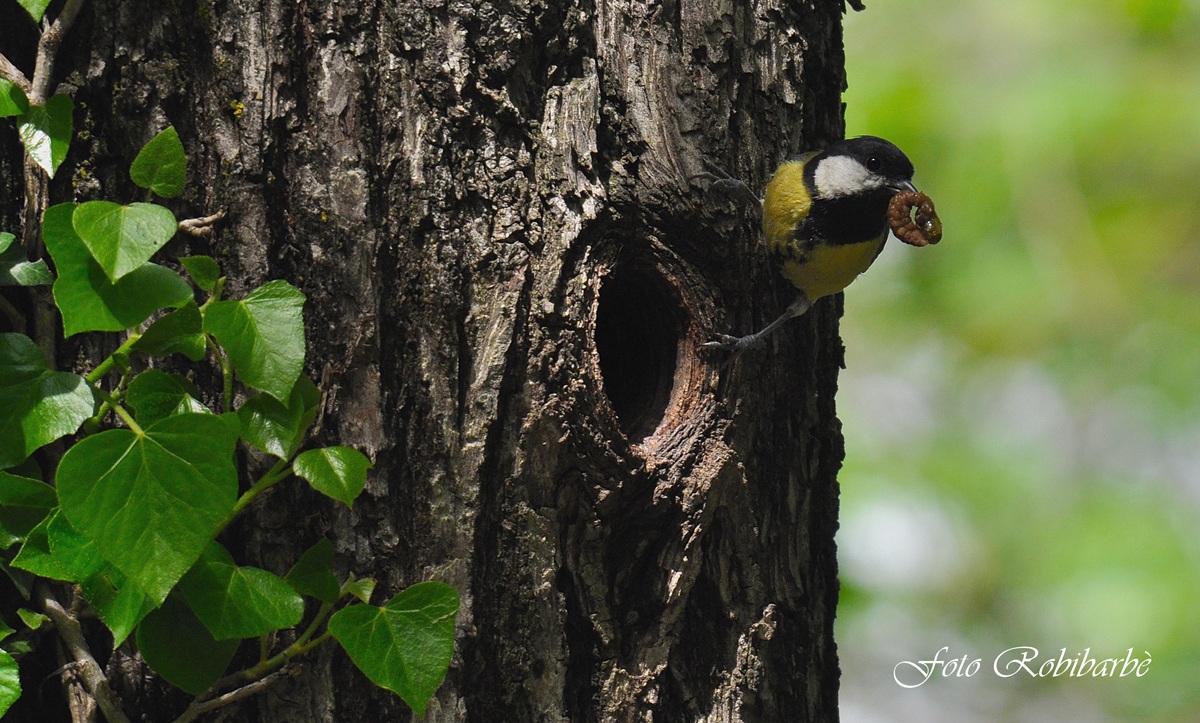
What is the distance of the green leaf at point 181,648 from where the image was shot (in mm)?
1273

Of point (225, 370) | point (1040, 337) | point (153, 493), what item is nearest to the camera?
A: point (153, 493)

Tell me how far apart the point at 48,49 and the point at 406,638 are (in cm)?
96

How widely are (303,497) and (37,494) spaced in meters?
0.33

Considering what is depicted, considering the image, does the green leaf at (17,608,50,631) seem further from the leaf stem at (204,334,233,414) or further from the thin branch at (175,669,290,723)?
the leaf stem at (204,334,233,414)

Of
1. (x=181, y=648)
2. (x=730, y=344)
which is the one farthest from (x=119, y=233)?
(x=730, y=344)

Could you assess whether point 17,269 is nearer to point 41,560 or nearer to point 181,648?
point 41,560

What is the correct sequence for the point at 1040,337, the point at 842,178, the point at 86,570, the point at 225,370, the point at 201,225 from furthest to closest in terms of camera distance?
the point at 1040,337 < the point at 842,178 < the point at 201,225 < the point at 225,370 < the point at 86,570

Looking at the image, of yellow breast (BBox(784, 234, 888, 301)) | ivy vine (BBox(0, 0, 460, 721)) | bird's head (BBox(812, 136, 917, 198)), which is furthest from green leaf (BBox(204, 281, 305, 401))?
bird's head (BBox(812, 136, 917, 198))

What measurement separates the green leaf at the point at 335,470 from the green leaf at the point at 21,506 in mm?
312

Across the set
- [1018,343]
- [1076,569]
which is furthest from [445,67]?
[1018,343]

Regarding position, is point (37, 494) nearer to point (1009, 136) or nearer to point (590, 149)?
point (590, 149)

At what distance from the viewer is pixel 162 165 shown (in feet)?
4.50

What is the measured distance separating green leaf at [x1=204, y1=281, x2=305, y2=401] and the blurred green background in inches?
121

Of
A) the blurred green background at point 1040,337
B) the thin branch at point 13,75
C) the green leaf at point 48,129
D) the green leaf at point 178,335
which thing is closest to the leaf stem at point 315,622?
the green leaf at point 178,335
